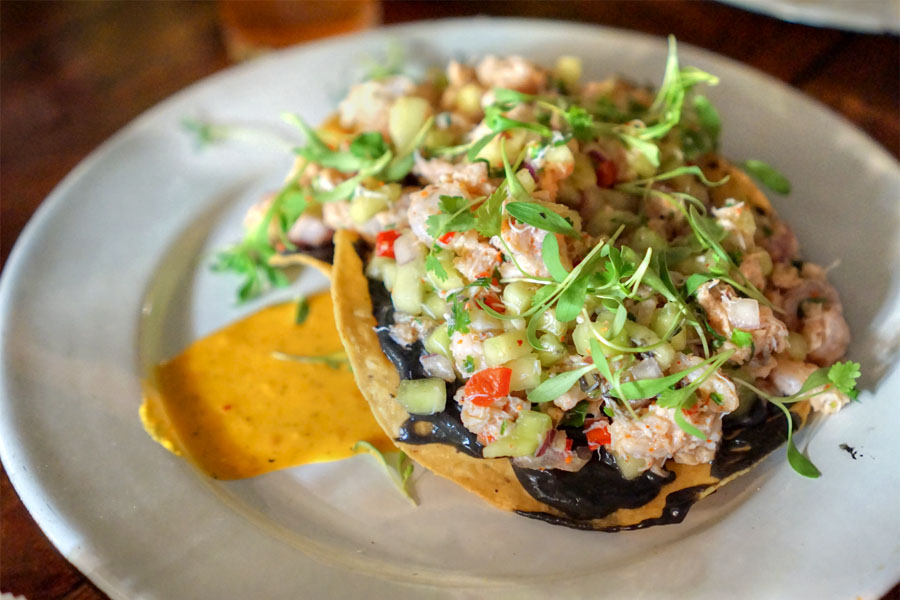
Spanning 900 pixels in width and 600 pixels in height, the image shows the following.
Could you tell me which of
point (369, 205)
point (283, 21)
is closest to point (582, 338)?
point (369, 205)

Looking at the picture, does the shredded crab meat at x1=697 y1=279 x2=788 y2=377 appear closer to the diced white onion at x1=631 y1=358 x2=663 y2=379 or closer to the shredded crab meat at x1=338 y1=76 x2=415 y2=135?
the diced white onion at x1=631 y1=358 x2=663 y2=379

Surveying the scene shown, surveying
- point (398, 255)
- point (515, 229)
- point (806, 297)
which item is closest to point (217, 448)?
point (398, 255)

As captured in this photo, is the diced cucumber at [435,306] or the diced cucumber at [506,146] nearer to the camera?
the diced cucumber at [435,306]

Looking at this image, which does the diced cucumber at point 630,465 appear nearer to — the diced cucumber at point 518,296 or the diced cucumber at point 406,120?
the diced cucumber at point 518,296

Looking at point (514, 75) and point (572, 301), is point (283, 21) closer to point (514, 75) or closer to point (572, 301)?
point (514, 75)

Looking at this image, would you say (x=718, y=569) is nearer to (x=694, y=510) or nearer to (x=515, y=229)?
(x=694, y=510)

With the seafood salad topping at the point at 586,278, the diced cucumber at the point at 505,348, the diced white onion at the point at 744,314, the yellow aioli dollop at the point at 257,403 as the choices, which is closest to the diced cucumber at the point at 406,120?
the seafood salad topping at the point at 586,278
